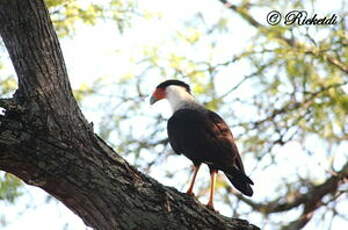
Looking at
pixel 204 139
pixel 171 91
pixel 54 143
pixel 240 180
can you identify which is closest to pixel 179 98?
pixel 171 91

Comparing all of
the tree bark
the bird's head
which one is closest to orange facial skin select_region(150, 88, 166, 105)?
the bird's head

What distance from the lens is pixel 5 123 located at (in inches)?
120

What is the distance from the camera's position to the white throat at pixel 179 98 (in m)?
5.50

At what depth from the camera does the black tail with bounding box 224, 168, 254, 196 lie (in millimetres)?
4570

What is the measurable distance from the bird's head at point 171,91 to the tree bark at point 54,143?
97.5 inches

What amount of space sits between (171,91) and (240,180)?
64.7 inches

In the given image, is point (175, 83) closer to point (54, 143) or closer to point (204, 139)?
point (204, 139)

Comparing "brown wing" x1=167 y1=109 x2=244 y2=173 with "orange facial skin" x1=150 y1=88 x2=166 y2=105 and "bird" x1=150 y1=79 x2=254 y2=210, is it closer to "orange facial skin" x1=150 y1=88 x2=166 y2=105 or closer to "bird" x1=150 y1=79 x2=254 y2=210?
"bird" x1=150 y1=79 x2=254 y2=210

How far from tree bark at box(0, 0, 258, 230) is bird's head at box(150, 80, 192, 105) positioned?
8.12 ft

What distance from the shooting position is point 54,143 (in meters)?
3.12

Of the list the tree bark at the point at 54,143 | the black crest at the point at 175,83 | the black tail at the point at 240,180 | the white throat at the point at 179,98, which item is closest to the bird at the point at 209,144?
the black tail at the point at 240,180

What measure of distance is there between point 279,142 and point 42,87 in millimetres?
3897

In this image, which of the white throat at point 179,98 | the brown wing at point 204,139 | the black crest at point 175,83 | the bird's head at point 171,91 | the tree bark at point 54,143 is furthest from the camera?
the black crest at point 175,83

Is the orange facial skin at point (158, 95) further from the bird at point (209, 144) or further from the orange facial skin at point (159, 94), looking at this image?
the bird at point (209, 144)
